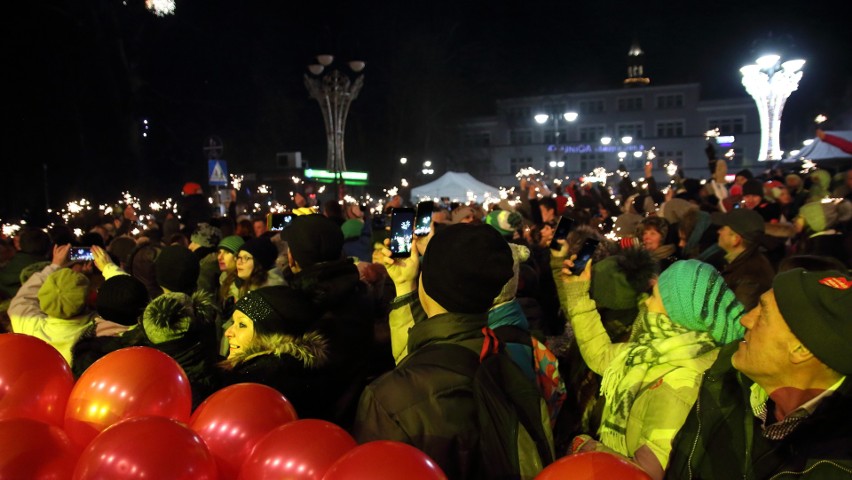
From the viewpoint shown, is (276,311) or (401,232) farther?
(401,232)

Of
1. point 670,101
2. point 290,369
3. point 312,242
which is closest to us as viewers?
point 290,369

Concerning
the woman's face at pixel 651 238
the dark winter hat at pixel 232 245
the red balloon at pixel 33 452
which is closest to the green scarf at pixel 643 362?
the red balloon at pixel 33 452

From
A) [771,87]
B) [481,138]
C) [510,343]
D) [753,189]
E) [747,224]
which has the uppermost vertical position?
[481,138]

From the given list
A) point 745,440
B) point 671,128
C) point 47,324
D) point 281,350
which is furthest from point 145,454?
point 671,128

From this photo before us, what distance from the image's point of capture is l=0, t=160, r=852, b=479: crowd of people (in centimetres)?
186

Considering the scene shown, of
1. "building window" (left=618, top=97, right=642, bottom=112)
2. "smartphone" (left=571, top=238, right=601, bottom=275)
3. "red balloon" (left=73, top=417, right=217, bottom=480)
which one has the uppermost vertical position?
"building window" (left=618, top=97, right=642, bottom=112)

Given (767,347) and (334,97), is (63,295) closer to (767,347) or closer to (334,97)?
(767,347)

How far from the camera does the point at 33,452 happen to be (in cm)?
180

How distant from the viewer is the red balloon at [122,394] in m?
2.24

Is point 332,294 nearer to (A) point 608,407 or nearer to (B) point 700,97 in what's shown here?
(A) point 608,407

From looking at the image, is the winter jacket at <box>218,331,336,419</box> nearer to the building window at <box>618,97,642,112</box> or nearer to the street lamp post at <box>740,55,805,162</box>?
the street lamp post at <box>740,55,805,162</box>

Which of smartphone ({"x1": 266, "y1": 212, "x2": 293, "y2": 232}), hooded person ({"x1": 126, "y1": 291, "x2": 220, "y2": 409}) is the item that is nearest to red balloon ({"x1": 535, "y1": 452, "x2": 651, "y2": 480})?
hooded person ({"x1": 126, "y1": 291, "x2": 220, "y2": 409})

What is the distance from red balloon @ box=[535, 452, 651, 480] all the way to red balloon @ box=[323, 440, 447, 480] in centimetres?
29

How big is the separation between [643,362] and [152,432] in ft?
6.18
